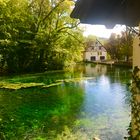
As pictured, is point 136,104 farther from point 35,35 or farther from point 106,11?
point 35,35

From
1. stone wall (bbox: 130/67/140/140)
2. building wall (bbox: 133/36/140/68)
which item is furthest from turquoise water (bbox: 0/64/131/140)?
building wall (bbox: 133/36/140/68)

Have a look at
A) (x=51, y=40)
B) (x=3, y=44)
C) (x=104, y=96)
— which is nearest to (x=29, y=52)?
(x=51, y=40)

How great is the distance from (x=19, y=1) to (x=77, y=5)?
33964 mm

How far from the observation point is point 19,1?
119ft

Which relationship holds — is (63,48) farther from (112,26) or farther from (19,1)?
(112,26)

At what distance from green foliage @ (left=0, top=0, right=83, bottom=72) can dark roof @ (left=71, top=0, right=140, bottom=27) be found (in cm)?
A: 3030

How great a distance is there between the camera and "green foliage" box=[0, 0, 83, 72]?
35844 millimetres

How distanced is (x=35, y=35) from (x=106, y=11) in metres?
34.9

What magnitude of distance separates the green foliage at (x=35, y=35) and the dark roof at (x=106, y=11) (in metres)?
30.3

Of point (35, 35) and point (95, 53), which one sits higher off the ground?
point (35, 35)

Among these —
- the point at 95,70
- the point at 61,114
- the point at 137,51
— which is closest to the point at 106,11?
the point at 137,51

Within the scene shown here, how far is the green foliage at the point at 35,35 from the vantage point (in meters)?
35.8

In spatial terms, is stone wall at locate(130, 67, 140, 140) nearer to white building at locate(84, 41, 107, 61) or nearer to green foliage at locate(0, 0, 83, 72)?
green foliage at locate(0, 0, 83, 72)

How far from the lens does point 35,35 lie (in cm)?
3800
